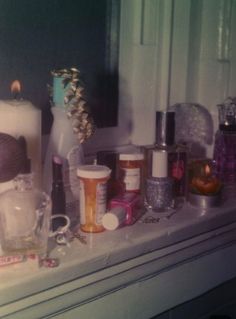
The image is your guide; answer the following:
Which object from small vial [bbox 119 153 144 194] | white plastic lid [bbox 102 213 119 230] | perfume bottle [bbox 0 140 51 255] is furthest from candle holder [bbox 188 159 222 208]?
perfume bottle [bbox 0 140 51 255]

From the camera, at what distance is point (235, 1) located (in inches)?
51.4

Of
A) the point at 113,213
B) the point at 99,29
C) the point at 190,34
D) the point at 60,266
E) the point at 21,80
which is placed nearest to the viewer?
the point at 60,266

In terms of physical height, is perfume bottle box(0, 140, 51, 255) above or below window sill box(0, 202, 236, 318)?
above

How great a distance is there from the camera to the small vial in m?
1.05

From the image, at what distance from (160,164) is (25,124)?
26 centimetres

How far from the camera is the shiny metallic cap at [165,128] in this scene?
1.07 m

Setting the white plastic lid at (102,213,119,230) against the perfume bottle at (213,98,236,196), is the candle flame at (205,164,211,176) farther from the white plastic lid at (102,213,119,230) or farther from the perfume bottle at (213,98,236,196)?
the white plastic lid at (102,213,119,230)

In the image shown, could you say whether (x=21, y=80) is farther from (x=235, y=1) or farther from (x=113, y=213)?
(x=235, y=1)

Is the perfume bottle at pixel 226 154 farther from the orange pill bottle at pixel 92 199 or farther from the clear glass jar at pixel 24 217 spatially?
the clear glass jar at pixel 24 217

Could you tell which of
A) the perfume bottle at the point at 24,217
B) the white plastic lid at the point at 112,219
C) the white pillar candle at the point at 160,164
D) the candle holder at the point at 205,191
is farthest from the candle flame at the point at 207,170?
the perfume bottle at the point at 24,217

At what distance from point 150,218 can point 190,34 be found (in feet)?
1.70

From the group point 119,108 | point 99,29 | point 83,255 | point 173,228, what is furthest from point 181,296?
point 99,29

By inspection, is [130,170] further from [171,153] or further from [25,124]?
[25,124]

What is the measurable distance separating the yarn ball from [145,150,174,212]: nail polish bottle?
0.91 ft
